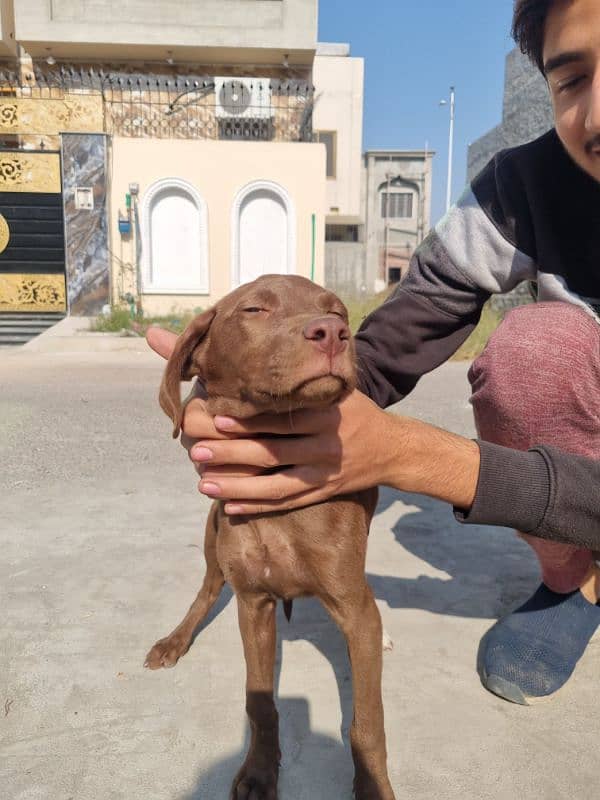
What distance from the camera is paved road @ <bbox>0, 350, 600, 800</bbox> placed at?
163 cm

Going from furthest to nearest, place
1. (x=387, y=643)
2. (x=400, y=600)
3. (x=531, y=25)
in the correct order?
(x=400, y=600) < (x=387, y=643) < (x=531, y=25)

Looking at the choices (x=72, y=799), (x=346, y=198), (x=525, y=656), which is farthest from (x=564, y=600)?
(x=346, y=198)

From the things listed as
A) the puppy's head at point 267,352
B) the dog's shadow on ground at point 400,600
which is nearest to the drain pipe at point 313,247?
the dog's shadow on ground at point 400,600

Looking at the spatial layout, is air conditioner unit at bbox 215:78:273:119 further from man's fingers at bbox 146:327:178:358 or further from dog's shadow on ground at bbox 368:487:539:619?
man's fingers at bbox 146:327:178:358

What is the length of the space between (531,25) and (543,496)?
4.43ft

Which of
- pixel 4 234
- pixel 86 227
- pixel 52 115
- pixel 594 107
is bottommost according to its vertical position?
pixel 594 107

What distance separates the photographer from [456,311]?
228cm

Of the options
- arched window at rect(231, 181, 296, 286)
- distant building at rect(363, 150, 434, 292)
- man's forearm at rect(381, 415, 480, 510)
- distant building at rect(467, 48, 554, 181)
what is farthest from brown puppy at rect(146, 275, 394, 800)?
distant building at rect(363, 150, 434, 292)

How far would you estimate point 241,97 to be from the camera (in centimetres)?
1498

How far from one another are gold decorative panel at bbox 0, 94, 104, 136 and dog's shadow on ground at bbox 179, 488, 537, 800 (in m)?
13.0

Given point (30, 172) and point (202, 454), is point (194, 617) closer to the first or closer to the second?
point (202, 454)

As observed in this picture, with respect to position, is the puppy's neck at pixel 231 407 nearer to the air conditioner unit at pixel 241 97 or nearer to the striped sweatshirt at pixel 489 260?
the striped sweatshirt at pixel 489 260

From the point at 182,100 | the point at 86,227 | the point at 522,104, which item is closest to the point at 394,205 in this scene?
the point at 522,104

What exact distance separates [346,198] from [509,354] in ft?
82.2
